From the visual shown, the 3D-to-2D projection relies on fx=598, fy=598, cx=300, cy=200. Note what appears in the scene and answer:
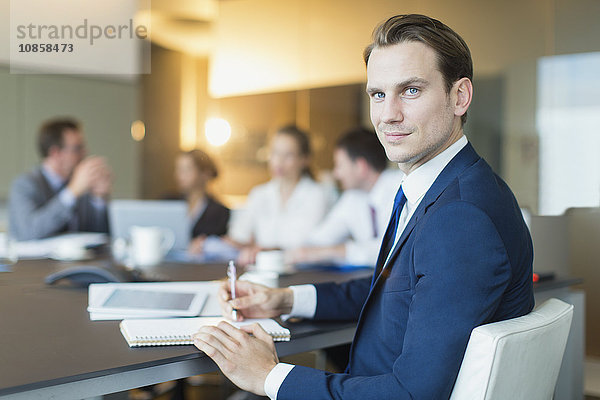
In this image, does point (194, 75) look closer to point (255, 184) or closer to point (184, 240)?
point (255, 184)

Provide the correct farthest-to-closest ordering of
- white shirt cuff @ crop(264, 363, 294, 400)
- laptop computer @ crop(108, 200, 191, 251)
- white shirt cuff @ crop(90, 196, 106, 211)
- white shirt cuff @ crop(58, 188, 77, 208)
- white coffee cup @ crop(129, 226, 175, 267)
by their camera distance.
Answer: white shirt cuff @ crop(90, 196, 106, 211) → white shirt cuff @ crop(58, 188, 77, 208) → laptop computer @ crop(108, 200, 191, 251) → white coffee cup @ crop(129, 226, 175, 267) → white shirt cuff @ crop(264, 363, 294, 400)

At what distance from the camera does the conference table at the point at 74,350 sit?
99cm

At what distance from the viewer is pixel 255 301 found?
56.2 inches

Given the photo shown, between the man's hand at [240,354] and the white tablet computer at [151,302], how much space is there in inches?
10.1

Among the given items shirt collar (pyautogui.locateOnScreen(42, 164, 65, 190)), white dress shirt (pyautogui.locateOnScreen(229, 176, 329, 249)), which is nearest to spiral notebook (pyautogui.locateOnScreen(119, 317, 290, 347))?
white dress shirt (pyautogui.locateOnScreen(229, 176, 329, 249))

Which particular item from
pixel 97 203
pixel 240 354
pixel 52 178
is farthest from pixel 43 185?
pixel 240 354

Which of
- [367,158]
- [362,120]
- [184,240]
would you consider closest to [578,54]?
[367,158]

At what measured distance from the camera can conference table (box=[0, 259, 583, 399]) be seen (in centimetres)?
99

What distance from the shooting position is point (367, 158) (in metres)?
3.29

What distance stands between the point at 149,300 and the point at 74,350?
1.24 feet

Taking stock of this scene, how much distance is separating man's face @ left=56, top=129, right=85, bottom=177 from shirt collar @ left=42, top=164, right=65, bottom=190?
53mm

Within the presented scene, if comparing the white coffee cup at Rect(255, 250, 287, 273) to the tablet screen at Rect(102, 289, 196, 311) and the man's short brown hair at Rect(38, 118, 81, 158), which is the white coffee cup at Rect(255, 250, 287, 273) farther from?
the man's short brown hair at Rect(38, 118, 81, 158)

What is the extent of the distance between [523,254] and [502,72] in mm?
3102

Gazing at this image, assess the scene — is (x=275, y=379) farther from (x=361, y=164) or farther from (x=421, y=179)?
(x=361, y=164)
